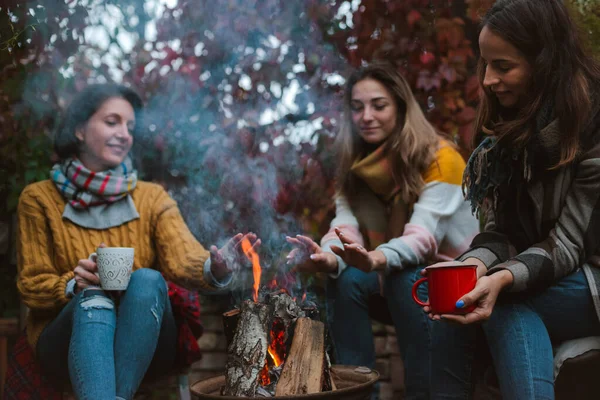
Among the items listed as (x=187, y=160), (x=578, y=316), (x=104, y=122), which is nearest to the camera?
(x=578, y=316)

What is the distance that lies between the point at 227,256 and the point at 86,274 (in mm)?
538

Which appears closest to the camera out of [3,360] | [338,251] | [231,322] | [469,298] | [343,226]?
[469,298]

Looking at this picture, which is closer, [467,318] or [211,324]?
[467,318]

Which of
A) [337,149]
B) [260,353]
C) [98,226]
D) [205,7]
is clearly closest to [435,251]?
[337,149]

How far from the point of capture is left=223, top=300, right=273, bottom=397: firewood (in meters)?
2.09

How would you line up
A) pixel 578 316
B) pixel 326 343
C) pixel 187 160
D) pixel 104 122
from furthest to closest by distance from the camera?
pixel 187 160 → pixel 104 122 → pixel 326 343 → pixel 578 316

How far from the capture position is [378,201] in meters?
3.13

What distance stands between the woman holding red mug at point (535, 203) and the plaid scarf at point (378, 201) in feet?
2.45

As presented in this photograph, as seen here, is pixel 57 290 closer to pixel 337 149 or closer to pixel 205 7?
pixel 337 149

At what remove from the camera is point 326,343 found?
2.28 metres

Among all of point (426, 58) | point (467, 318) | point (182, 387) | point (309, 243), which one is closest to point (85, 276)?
point (182, 387)

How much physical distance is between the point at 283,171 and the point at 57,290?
137cm

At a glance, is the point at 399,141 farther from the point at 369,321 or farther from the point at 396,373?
the point at 396,373

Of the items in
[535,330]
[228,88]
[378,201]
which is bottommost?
[535,330]
